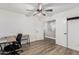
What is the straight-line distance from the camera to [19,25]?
164 centimetres

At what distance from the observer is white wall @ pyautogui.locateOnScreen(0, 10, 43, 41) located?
1.47 m

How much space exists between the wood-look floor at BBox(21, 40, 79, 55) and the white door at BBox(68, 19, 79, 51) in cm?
11

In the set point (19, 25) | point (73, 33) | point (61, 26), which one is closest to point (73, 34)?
point (73, 33)

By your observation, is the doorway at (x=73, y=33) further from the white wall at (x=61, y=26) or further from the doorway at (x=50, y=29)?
the doorway at (x=50, y=29)

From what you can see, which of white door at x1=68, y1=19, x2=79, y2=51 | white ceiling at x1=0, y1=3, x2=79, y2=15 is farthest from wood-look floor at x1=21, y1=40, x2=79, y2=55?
white ceiling at x1=0, y1=3, x2=79, y2=15

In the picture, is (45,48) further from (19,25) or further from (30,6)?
(30,6)

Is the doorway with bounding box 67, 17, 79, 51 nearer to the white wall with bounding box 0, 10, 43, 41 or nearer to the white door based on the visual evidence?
the white door

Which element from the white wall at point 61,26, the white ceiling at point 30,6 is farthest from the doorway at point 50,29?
the white ceiling at point 30,6

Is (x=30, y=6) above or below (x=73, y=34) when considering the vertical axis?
above

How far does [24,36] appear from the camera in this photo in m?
1.61

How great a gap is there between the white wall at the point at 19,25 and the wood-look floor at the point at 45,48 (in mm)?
135

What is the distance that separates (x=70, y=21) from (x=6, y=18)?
1.23 m

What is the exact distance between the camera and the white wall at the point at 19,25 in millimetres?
1471

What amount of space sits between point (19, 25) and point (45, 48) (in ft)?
2.28
